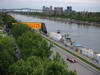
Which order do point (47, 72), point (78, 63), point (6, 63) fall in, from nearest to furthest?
point (47, 72) → point (6, 63) → point (78, 63)

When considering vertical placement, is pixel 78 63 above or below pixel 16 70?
below

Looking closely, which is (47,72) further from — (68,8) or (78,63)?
(68,8)

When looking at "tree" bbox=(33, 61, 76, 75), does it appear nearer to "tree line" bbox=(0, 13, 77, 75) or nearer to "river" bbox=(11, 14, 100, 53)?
"tree line" bbox=(0, 13, 77, 75)

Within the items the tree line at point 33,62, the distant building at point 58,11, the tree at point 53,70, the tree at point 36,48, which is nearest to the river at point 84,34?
the tree at point 36,48

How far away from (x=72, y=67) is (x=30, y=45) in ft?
5.98

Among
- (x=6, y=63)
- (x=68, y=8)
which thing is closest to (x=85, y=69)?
(x=6, y=63)

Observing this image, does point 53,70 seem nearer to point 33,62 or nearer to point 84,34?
point 33,62

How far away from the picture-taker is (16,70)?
5.10 metres

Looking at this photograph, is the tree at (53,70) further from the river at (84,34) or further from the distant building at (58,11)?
the distant building at (58,11)

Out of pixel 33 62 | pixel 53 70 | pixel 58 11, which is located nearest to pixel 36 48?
pixel 33 62

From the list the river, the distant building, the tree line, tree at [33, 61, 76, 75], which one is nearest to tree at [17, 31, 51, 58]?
the tree line

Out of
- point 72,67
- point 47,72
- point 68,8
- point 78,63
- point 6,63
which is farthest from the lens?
point 68,8

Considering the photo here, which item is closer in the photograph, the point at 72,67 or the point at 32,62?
the point at 32,62

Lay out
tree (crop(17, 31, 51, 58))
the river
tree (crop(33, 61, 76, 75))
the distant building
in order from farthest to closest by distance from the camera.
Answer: the distant building → the river → tree (crop(17, 31, 51, 58)) → tree (crop(33, 61, 76, 75))
